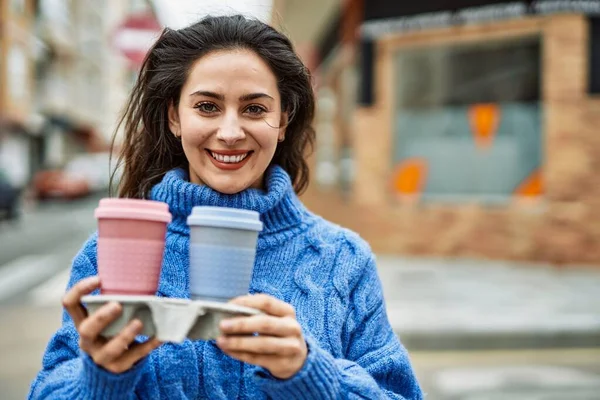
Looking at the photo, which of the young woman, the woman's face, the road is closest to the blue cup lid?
the young woman

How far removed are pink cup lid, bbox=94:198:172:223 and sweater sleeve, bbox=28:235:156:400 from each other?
0.25 m

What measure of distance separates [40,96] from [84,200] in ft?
39.9

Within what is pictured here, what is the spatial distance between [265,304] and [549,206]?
9.43 meters

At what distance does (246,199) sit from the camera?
5.39 feet

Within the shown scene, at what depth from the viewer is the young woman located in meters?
1.55

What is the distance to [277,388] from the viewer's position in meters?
1.34

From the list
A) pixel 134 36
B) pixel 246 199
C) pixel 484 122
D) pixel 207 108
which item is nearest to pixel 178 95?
pixel 207 108

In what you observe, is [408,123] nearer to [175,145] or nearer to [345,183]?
[345,183]

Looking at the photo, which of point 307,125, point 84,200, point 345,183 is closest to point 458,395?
point 307,125

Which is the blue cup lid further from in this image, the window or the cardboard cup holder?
the window

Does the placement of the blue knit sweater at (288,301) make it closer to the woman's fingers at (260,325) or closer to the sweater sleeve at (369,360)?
the sweater sleeve at (369,360)

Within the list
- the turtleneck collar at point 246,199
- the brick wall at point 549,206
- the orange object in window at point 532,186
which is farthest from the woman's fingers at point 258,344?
the orange object in window at point 532,186

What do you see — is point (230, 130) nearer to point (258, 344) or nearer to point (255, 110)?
point (255, 110)

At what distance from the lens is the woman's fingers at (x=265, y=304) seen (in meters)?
1.23
